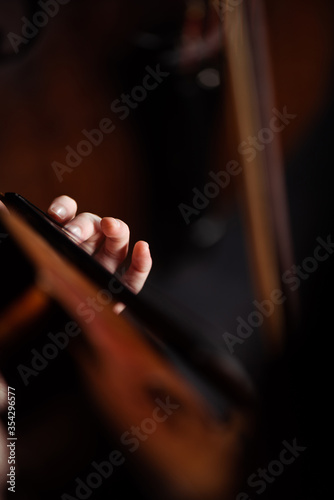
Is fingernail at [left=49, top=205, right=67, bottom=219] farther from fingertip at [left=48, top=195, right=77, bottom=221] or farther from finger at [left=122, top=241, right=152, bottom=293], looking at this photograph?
finger at [left=122, top=241, right=152, bottom=293]

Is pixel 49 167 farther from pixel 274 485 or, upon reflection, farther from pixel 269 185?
pixel 274 485

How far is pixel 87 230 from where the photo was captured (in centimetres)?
55

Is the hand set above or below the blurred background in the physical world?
below

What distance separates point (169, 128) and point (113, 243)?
1.89ft

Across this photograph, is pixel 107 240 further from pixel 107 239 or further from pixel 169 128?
pixel 169 128

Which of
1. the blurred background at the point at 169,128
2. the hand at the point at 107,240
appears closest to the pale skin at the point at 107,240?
the hand at the point at 107,240

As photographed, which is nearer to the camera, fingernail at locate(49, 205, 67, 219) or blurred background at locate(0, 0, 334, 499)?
fingernail at locate(49, 205, 67, 219)

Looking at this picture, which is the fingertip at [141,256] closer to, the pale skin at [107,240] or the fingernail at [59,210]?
the pale skin at [107,240]

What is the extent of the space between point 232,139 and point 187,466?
0.91 m

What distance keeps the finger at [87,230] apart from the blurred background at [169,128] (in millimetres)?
470

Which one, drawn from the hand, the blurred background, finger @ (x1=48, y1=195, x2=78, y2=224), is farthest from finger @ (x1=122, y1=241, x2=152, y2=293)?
the blurred background

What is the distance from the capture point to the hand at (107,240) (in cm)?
54

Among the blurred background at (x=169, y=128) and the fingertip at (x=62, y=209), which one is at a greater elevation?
the blurred background at (x=169, y=128)

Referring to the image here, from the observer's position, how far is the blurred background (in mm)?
942
